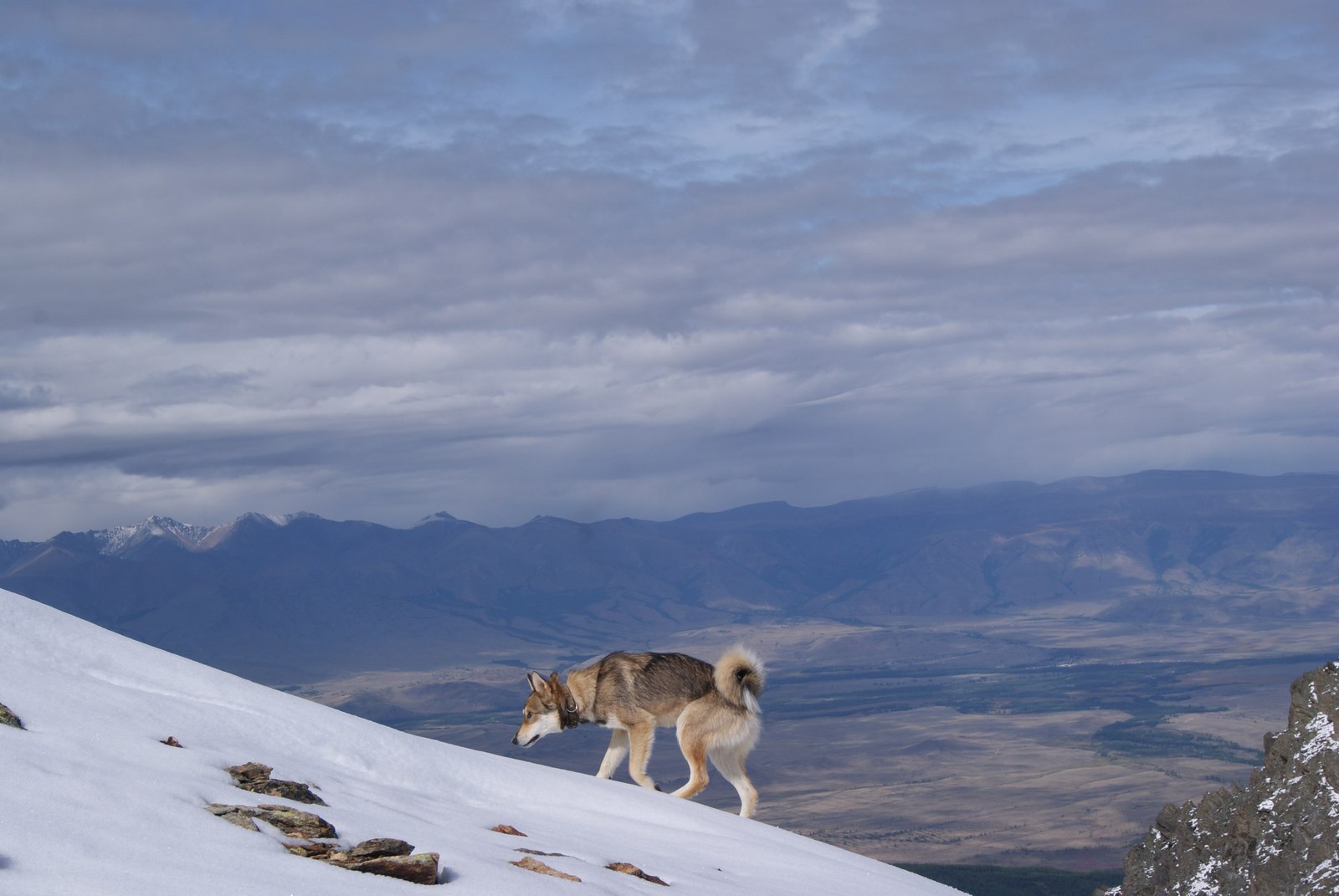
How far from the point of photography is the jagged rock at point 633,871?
12.2 m

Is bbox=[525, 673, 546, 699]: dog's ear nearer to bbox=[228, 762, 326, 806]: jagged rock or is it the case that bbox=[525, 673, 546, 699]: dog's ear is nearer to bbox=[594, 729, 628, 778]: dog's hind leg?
bbox=[594, 729, 628, 778]: dog's hind leg

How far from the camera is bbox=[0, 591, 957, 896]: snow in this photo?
9.01 meters

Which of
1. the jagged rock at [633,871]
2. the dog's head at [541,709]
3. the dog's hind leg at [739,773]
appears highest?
the dog's head at [541,709]

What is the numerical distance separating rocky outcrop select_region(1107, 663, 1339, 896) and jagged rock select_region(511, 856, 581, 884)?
6194 mm

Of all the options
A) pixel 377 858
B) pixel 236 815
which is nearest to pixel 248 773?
pixel 236 815

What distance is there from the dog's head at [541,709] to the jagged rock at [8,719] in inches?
353

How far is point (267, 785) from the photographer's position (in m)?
11.9

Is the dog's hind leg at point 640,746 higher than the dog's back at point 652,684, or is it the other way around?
the dog's back at point 652,684

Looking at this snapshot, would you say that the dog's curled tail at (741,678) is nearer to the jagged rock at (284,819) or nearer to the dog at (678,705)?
the dog at (678,705)

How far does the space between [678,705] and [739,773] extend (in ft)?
5.02

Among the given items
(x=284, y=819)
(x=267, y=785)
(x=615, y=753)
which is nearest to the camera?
(x=284, y=819)

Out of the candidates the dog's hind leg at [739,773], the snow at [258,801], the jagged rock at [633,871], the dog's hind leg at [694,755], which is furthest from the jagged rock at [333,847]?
the dog's hind leg at [739,773]

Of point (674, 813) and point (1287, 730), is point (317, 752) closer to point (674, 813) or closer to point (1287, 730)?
point (674, 813)

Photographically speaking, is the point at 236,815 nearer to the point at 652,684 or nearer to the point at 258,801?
the point at 258,801
